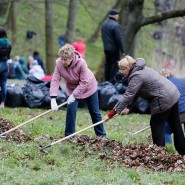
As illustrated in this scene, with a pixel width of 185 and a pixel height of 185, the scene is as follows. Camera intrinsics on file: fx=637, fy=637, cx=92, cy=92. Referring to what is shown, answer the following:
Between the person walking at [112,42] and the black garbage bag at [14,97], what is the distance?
2.86 meters

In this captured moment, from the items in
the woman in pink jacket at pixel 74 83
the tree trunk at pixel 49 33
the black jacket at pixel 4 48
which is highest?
the woman in pink jacket at pixel 74 83

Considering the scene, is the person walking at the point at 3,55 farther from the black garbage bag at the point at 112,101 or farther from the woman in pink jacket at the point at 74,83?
the woman in pink jacket at the point at 74,83

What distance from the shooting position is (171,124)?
9422mm

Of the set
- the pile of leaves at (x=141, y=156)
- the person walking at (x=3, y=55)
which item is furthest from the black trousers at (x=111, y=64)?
the pile of leaves at (x=141, y=156)

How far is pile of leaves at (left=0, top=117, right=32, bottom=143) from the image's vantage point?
9852 mm

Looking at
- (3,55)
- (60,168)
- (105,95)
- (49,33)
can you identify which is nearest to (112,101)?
(105,95)

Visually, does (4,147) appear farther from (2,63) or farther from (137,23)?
(137,23)

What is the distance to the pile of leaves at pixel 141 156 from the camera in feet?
28.5

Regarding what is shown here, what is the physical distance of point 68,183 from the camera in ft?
24.8

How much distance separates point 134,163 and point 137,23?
34.3 feet

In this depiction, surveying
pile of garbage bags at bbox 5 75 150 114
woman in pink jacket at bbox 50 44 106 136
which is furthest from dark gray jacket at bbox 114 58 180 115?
pile of garbage bags at bbox 5 75 150 114

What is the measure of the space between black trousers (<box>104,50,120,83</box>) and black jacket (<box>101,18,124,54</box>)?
0.64 ft

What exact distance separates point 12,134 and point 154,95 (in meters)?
2.48

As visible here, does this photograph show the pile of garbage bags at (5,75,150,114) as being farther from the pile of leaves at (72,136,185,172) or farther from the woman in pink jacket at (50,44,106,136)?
the pile of leaves at (72,136,185,172)
